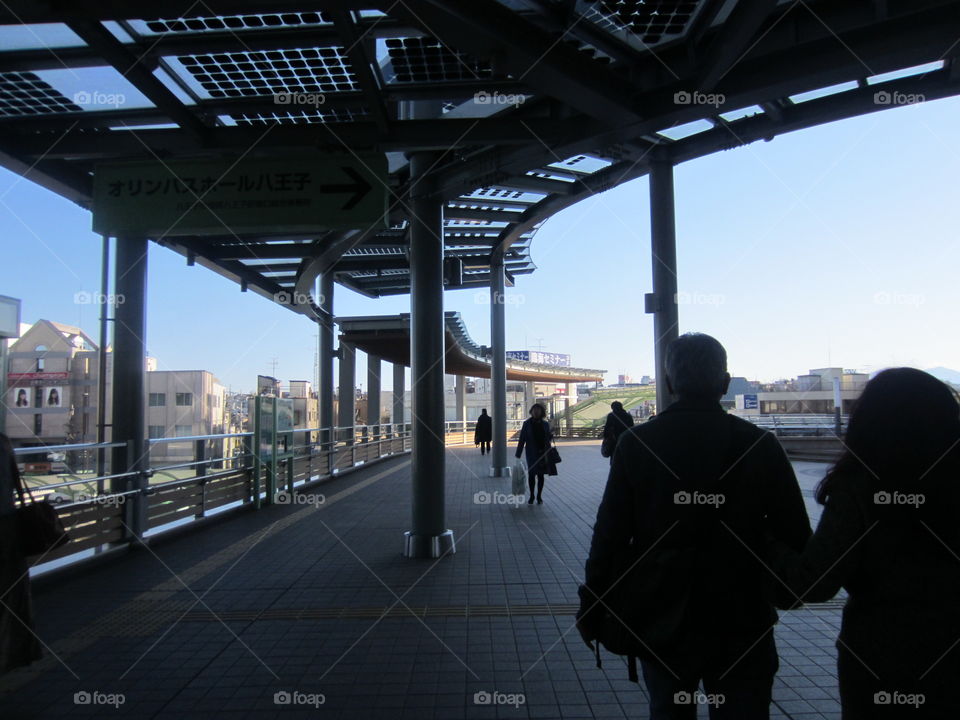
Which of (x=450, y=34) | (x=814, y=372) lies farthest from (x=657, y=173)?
(x=814, y=372)

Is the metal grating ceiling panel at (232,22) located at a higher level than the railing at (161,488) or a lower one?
higher

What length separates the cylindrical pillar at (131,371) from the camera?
6875 mm

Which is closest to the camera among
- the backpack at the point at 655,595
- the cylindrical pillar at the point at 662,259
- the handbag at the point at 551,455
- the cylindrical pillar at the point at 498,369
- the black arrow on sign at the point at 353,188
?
the backpack at the point at 655,595

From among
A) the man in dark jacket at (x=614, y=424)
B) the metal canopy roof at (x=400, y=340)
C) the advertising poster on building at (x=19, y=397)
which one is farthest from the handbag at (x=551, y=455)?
the advertising poster on building at (x=19, y=397)

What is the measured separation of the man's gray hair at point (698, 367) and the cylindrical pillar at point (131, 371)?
257 inches

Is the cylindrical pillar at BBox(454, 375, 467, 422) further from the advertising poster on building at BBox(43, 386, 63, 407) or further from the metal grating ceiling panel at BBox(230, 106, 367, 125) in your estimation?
the metal grating ceiling panel at BBox(230, 106, 367, 125)

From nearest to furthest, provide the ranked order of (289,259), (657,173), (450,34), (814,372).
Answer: (450,34)
(657,173)
(289,259)
(814,372)

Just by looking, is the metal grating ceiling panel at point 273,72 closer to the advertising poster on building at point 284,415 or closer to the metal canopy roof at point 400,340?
the advertising poster on building at point 284,415

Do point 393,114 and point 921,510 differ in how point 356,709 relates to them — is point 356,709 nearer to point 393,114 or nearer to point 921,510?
point 921,510

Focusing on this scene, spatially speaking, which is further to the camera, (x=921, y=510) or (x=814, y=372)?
(x=814, y=372)

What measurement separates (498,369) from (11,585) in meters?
11.4

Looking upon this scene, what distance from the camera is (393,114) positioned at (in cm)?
612

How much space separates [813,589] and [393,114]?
18.3 feet

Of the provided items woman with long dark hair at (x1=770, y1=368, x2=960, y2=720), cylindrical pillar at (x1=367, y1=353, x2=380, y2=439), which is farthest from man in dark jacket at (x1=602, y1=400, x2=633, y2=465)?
cylindrical pillar at (x1=367, y1=353, x2=380, y2=439)
